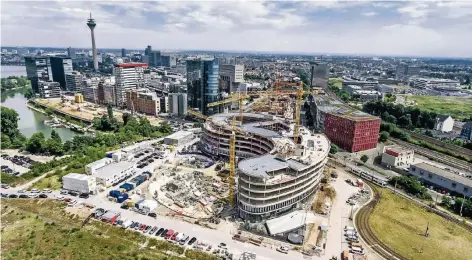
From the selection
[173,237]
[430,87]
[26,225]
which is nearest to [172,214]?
[173,237]

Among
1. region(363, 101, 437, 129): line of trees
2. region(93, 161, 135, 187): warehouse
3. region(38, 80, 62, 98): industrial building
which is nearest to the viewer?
region(93, 161, 135, 187): warehouse

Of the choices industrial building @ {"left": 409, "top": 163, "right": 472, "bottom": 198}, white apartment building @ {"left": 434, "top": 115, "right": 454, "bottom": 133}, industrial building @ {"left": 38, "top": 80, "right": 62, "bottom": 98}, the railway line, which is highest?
industrial building @ {"left": 38, "top": 80, "right": 62, "bottom": 98}

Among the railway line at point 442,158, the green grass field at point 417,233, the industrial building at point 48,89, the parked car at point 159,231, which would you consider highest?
the industrial building at point 48,89

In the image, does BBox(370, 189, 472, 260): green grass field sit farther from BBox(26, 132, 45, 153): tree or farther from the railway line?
BBox(26, 132, 45, 153): tree

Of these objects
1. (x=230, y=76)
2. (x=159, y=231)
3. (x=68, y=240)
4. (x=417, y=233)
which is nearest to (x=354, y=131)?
(x=417, y=233)

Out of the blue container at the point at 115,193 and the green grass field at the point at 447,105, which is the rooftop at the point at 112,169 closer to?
the blue container at the point at 115,193

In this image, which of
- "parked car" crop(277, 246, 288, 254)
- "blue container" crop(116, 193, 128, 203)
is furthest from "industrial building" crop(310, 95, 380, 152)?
"blue container" crop(116, 193, 128, 203)

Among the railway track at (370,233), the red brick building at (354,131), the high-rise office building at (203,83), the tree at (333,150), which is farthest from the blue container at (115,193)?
the high-rise office building at (203,83)
